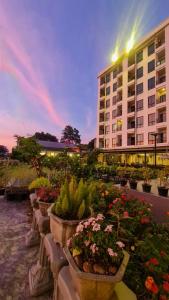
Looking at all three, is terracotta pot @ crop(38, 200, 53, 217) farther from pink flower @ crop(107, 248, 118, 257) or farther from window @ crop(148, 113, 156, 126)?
window @ crop(148, 113, 156, 126)

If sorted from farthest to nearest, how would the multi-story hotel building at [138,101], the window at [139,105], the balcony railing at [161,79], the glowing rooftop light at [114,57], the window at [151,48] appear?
the glowing rooftop light at [114,57] → the window at [139,105] → the window at [151,48] → the balcony railing at [161,79] → the multi-story hotel building at [138,101]

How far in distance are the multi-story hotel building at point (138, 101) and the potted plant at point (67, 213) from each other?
74.1 feet

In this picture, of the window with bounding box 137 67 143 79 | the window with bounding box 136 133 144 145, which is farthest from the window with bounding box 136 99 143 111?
the window with bounding box 136 133 144 145

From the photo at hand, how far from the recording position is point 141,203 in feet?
12.8

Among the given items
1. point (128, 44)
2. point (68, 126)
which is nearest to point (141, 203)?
point (128, 44)

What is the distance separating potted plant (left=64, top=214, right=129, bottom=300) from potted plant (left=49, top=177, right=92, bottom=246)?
641 mm

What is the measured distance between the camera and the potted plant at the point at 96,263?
155 cm

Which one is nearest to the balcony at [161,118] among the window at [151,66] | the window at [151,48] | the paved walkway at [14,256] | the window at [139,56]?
the window at [151,66]

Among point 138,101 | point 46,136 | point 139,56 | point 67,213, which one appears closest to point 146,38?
point 139,56

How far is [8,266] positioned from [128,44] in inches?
1548

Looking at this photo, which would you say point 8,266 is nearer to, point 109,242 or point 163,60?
point 109,242

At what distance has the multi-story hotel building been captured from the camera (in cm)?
2723

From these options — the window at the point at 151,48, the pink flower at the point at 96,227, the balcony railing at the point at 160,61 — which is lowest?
the pink flower at the point at 96,227

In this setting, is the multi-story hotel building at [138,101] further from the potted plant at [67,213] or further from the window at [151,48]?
the potted plant at [67,213]
